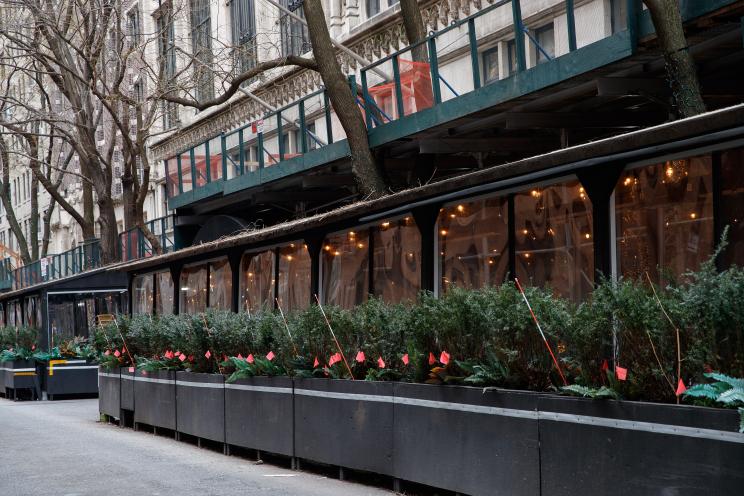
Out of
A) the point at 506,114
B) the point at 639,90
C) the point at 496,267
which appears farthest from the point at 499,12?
the point at 496,267

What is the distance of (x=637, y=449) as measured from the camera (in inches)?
343

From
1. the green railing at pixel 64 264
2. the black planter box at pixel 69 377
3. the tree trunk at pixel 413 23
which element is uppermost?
the tree trunk at pixel 413 23

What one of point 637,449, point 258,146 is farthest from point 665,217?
point 258,146

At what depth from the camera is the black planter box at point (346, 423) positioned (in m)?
12.7

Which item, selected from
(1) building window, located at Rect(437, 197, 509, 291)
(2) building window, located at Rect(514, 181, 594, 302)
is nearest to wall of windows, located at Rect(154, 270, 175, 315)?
(1) building window, located at Rect(437, 197, 509, 291)

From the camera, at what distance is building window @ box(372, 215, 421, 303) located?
1623 cm

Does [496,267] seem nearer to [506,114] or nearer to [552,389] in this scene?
[552,389]

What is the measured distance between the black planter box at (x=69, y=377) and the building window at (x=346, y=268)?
666 inches

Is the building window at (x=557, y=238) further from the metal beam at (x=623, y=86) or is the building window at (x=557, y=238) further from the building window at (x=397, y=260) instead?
the metal beam at (x=623, y=86)

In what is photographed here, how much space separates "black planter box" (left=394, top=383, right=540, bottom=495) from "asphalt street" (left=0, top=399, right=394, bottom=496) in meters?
0.89

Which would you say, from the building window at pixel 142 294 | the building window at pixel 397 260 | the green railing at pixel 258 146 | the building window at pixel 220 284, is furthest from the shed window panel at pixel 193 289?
the building window at pixel 397 260

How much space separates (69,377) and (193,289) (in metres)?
10.7

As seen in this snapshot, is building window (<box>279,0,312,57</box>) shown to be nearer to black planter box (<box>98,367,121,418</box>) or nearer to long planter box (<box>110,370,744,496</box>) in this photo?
black planter box (<box>98,367,121,418</box>)

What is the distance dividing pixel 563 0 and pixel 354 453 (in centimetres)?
954
